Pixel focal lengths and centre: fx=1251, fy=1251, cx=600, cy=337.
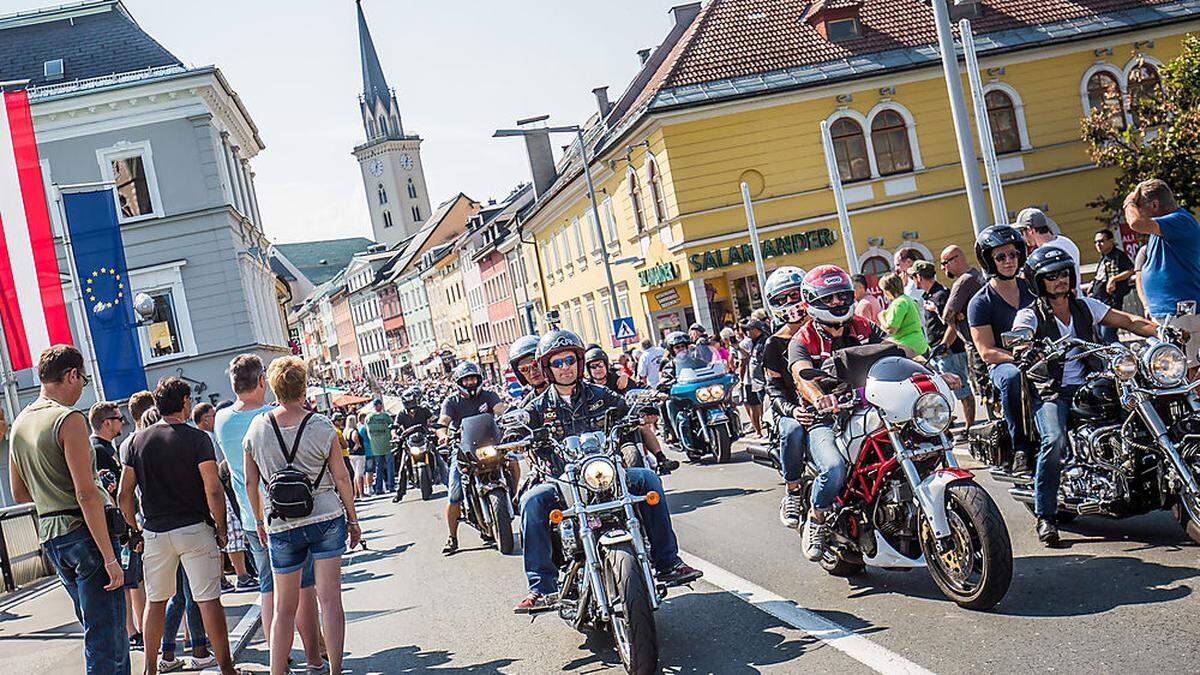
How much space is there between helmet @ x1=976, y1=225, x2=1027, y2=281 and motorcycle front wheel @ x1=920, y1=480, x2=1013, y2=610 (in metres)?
2.07

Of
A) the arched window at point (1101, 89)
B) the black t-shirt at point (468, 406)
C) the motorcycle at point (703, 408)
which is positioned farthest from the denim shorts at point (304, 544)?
the arched window at point (1101, 89)

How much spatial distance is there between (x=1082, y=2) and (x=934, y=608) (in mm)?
34829

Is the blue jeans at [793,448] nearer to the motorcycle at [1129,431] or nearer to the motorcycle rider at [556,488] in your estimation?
the motorcycle rider at [556,488]

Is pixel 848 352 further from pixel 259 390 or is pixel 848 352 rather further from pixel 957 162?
pixel 957 162

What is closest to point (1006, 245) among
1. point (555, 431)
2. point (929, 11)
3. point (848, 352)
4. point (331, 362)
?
point (848, 352)

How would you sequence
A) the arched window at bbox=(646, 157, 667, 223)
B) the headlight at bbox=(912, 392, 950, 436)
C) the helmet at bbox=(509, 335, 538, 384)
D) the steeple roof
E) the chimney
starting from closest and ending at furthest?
1. the headlight at bbox=(912, 392, 950, 436)
2. the helmet at bbox=(509, 335, 538, 384)
3. the arched window at bbox=(646, 157, 667, 223)
4. the chimney
5. the steeple roof

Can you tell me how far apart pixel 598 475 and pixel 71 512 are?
268 centimetres

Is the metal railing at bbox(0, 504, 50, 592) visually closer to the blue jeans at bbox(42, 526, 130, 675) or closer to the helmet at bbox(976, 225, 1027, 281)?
the blue jeans at bbox(42, 526, 130, 675)

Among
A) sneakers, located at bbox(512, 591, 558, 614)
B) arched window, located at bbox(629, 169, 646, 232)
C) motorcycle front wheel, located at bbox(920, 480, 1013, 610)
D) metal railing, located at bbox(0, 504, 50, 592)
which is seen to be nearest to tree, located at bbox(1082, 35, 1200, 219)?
arched window, located at bbox(629, 169, 646, 232)

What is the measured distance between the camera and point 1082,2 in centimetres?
3672

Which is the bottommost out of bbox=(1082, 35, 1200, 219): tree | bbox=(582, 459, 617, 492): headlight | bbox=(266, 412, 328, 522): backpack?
bbox=(582, 459, 617, 492): headlight

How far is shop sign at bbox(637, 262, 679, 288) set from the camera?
117 ft

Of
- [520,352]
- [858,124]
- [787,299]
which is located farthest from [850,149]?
[520,352]

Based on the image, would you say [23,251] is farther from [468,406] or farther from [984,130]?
[984,130]
